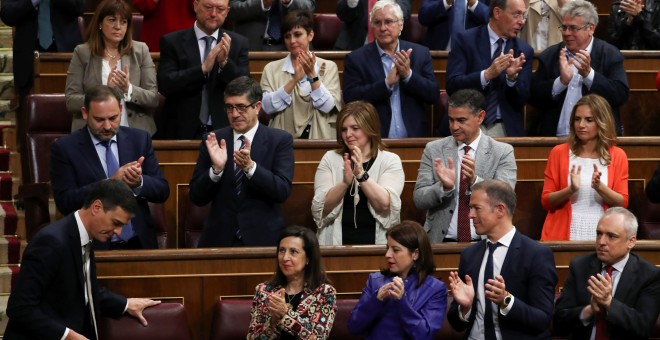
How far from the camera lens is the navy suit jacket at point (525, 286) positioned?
4156 mm

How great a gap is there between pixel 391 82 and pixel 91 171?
159 centimetres

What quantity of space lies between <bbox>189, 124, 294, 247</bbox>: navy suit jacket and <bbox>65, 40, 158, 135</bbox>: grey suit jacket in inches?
30.7

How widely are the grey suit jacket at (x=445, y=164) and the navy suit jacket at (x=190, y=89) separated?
3.77ft

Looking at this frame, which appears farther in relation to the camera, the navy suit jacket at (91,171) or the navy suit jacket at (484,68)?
the navy suit jacket at (484,68)

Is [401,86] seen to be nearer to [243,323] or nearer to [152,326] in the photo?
[243,323]

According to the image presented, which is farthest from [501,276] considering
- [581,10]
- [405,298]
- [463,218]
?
[581,10]

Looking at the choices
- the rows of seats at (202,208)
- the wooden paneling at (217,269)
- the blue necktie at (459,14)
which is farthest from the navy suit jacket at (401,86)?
the wooden paneling at (217,269)

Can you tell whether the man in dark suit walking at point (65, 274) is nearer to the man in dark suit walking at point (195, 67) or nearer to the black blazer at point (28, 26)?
the man in dark suit walking at point (195, 67)

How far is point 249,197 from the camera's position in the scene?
4.94 m

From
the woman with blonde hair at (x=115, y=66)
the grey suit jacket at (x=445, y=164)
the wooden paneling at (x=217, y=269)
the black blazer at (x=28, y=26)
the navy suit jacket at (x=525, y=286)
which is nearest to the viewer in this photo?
the navy suit jacket at (x=525, y=286)

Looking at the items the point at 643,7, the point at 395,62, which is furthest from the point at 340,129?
the point at 643,7

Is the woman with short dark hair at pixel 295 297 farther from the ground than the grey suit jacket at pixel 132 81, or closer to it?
closer to it

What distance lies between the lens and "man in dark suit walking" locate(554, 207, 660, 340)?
425cm

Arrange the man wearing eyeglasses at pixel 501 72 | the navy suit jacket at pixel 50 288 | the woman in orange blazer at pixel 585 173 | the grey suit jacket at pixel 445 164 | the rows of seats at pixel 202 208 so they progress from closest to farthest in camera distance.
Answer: the navy suit jacket at pixel 50 288, the grey suit jacket at pixel 445 164, the woman in orange blazer at pixel 585 173, the rows of seats at pixel 202 208, the man wearing eyeglasses at pixel 501 72
